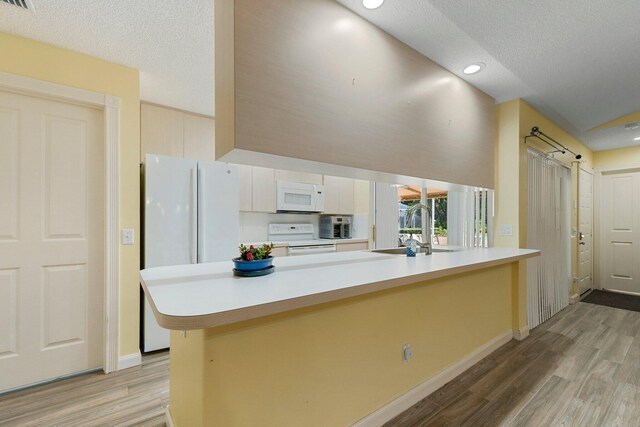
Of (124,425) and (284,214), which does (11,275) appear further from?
(284,214)

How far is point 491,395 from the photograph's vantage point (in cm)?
197

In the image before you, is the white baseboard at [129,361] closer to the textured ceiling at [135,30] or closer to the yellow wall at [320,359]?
the yellow wall at [320,359]

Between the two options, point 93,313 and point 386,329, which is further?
point 93,313

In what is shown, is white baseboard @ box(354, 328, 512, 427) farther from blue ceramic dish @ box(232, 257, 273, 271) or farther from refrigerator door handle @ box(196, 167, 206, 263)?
refrigerator door handle @ box(196, 167, 206, 263)

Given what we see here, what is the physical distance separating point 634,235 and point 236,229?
5971mm

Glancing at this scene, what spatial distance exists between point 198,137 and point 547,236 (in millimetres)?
4059

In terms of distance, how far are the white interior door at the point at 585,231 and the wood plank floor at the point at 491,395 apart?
88.4 inches

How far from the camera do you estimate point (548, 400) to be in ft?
6.32

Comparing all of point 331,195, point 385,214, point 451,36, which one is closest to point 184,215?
point 331,195

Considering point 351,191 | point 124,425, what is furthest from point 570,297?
point 124,425

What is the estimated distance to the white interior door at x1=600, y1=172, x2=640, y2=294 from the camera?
15.6ft

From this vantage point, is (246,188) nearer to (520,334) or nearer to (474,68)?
(474,68)

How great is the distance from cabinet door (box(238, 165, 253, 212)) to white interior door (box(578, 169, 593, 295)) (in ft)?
15.6

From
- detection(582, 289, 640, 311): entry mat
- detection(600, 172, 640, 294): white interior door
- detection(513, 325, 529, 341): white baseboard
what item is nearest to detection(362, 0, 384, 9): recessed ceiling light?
detection(513, 325, 529, 341): white baseboard
